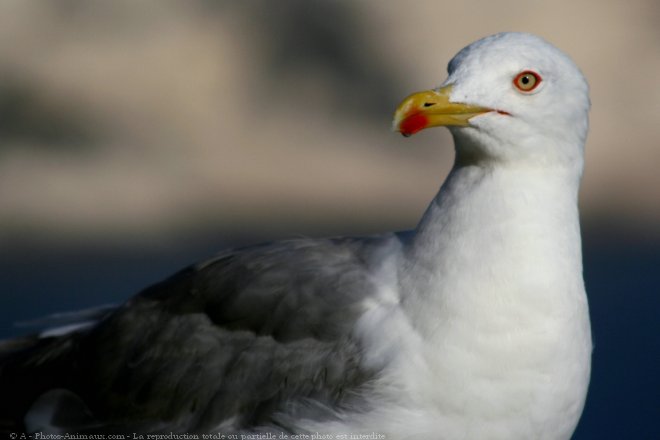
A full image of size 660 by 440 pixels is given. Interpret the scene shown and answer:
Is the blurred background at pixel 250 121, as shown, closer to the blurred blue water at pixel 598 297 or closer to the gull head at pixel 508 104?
the blurred blue water at pixel 598 297

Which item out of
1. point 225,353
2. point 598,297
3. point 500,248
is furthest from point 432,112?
point 598,297

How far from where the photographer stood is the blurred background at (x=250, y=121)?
253 inches

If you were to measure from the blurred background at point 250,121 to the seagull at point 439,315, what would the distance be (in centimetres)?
323

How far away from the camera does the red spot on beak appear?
254 cm

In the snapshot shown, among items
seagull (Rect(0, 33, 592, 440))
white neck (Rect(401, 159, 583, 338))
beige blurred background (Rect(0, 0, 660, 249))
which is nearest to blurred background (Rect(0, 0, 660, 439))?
beige blurred background (Rect(0, 0, 660, 249))

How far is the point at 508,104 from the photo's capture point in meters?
2.52

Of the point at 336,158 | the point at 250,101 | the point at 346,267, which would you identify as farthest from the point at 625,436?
the point at 250,101

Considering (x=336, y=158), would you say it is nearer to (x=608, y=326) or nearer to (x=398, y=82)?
(x=398, y=82)

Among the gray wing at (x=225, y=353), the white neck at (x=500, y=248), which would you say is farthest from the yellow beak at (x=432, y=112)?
the gray wing at (x=225, y=353)

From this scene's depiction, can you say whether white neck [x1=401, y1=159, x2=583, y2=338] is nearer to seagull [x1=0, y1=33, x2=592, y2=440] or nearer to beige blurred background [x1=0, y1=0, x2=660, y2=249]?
seagull [x1=0, y1=33, x2=592, y2=440]

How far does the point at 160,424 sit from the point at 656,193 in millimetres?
4228

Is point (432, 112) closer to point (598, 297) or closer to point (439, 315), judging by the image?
point (439, 315)

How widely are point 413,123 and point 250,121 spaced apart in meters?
4.55

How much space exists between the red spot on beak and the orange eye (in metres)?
0.19
